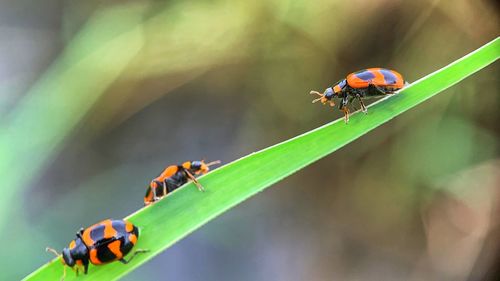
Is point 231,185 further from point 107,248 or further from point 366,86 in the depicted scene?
point 366,86

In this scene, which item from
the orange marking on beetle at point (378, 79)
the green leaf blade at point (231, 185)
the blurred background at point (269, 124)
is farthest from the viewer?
the blurred background at point (269, 124)

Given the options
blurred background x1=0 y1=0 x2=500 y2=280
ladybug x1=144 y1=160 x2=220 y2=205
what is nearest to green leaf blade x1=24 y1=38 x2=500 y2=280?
ladybug x1=144 y1=160 x2=220 y2=205

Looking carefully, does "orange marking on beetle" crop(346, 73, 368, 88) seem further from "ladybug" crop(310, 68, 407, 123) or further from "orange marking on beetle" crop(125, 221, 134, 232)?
"orange marking on beetle" crop(125, 221, 134, 232)

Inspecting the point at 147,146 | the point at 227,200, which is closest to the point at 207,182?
the point at 227,200

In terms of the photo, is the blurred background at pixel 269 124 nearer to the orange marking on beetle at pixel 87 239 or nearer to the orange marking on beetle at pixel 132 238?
the orange marking on beetle at pixel 87 239

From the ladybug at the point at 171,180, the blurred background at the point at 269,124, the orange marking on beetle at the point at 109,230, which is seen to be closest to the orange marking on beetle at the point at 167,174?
the ladybug at the point at 171,180

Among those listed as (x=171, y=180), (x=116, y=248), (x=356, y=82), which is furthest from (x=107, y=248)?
(x=356, y=82)
